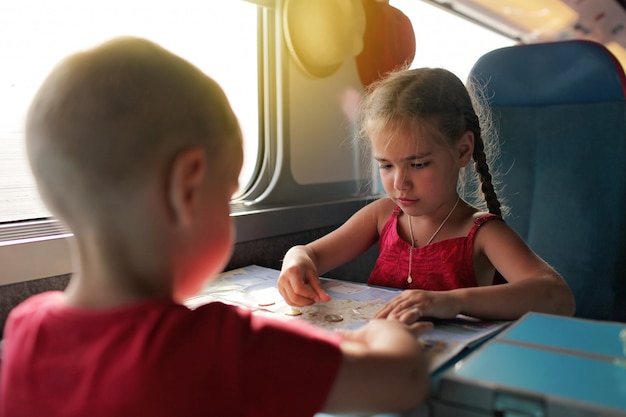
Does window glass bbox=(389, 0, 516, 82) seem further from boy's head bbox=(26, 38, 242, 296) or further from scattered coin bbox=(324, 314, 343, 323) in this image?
boy's head bbox=(26, 38, 242, 296)

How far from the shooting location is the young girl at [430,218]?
115 centimetres

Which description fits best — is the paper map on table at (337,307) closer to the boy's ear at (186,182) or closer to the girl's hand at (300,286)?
the girl's hand at (300,286)

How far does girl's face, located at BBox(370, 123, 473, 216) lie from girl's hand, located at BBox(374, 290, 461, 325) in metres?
0.38

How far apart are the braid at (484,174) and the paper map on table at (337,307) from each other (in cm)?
43

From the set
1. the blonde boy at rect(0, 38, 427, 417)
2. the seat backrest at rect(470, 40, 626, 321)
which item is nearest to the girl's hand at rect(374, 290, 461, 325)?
the blonde boy at rect(0, 38, 427, 417)

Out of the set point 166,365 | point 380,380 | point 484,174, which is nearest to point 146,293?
point 166,365

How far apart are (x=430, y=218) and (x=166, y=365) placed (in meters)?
0.98

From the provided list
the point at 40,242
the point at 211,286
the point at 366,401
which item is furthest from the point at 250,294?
the point at 366,401

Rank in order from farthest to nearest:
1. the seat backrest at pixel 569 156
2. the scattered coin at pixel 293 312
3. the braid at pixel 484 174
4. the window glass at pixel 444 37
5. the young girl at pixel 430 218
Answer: the window glass at pixel 444 37 < the seat backrest at pixel 569 156 < the braid at pixel 484 174 < the young girl at pixel 430 218 < the scattered coin at pixel 293 312

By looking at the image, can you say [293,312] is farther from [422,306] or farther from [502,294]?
[502,294]

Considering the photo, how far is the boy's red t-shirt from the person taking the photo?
51 cm

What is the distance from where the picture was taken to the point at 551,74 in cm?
169

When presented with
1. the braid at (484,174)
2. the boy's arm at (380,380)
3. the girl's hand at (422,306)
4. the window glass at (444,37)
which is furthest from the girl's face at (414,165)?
the window glass at (444,37)

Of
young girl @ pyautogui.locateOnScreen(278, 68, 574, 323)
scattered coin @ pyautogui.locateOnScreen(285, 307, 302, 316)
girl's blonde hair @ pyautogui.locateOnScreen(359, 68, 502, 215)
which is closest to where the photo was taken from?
scattered coin @ pyautogui.locateOnScreen(285, 307, 302, 316)
